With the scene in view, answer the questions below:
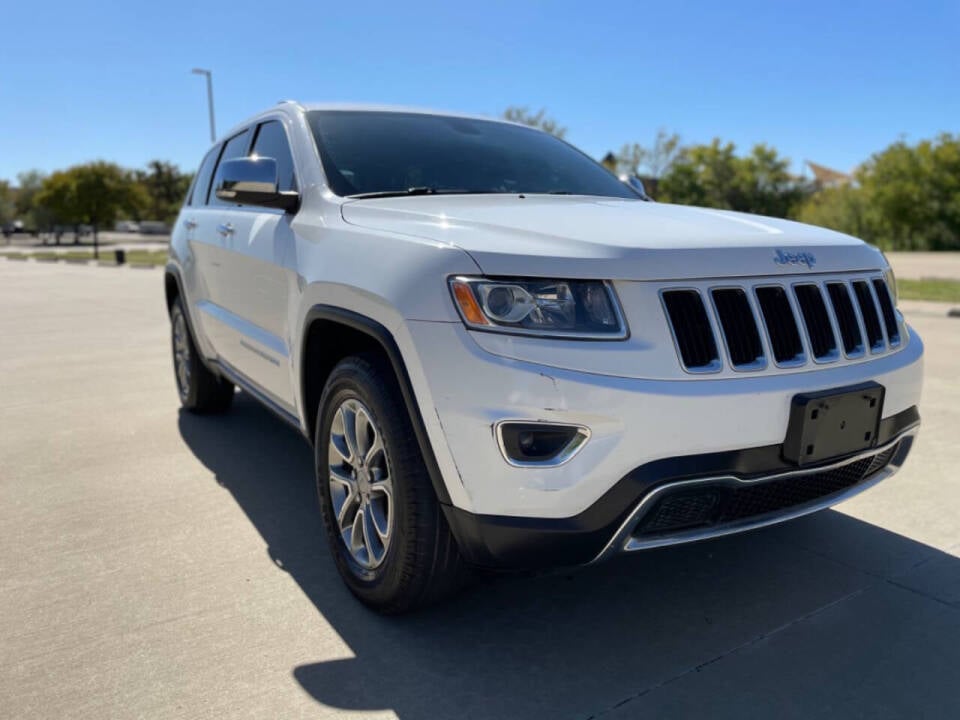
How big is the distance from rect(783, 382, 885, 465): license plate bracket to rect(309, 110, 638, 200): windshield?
1.63 metres

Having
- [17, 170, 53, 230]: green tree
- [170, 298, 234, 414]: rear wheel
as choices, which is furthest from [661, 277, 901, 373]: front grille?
[17, 170, 53, 230]: green tree

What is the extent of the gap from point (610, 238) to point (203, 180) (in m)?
3.66

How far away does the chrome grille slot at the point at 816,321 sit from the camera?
8.21 feet

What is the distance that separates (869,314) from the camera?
2.76m

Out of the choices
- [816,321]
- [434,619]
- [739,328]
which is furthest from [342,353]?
[816,321]

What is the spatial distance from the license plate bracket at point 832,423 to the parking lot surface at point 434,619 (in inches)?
24.5

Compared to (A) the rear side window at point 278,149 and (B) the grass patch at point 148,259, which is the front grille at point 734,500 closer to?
(A) the rear side window at point 278,149

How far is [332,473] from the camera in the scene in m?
2.92

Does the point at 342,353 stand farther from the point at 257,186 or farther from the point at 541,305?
the point at 541,305

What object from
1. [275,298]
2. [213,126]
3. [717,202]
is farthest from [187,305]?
[717,202]

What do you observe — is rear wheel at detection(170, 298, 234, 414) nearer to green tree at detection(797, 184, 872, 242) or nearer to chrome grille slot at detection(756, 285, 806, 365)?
chrome grille slot at detection(756, 285, 806, 365)

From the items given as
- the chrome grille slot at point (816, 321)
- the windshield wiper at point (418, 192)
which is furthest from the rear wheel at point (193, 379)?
the chrome grille slot at point (816, 321)

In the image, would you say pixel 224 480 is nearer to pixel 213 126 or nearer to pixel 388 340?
pixel 388 340

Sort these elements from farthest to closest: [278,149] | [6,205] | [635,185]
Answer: [6,205] < [635,185] < [278,149]
